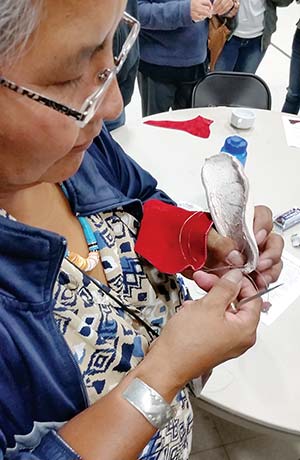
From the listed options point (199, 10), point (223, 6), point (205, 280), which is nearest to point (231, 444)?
point (205, 280)

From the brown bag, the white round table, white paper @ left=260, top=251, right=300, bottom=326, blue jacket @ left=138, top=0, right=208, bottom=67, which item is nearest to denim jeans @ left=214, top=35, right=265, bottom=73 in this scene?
the brown bag

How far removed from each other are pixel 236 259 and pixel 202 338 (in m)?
0.26

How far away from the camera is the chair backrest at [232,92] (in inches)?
84.8

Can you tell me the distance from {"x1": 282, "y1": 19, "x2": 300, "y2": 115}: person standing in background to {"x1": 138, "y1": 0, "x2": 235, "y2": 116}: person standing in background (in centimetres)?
91

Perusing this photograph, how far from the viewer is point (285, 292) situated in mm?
1248

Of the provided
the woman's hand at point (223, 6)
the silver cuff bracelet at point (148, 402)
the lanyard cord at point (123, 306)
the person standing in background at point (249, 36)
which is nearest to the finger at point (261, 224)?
the lanyard cord at point (123, 306)

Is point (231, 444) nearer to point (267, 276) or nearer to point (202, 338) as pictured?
point (267, 276)

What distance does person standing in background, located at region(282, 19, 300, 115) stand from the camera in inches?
120

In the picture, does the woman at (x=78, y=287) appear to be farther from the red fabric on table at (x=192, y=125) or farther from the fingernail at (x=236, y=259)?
the red fabric on table at (x=192, y=125)

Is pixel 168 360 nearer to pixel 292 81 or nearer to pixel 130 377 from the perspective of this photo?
pixel 130 377

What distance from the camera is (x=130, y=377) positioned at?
703 millimetres

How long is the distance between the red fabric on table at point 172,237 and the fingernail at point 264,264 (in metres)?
0.12

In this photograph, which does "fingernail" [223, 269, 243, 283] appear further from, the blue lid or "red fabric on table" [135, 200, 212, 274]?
the blue lid

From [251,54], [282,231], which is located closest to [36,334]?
[282,231]
